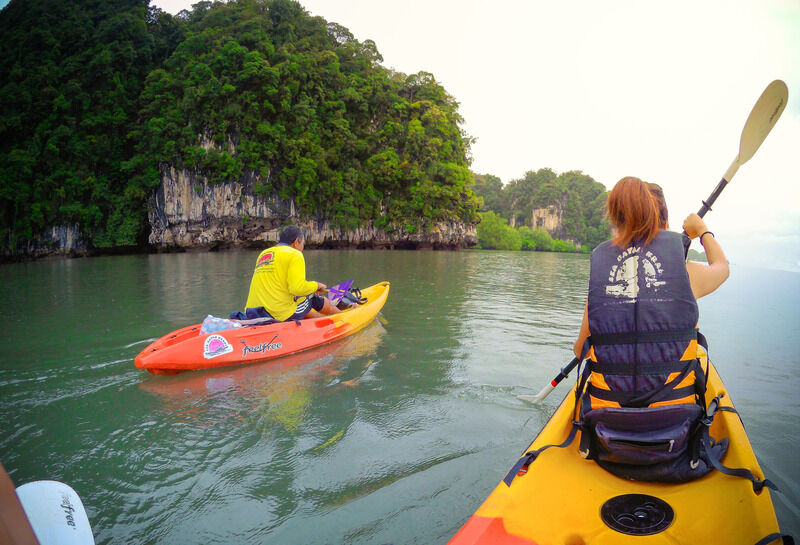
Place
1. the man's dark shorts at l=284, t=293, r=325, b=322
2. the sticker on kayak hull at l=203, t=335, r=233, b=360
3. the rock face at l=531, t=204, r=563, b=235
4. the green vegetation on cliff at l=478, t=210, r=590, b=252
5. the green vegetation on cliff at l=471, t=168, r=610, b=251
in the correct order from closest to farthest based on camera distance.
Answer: the sticker on kayak hull at l=203, t=335, r=233, b=360, the man's dark shorts at l=284, t=293, r=325, b=322, the green vegetation on cliff at l=478, t=210, r=590, b=252, the green vegetation on cliff at l=471, t=168, r=610, b=251, the rock face at l=531, t=204, r=563, b=235

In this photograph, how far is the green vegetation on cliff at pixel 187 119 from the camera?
1056 inches

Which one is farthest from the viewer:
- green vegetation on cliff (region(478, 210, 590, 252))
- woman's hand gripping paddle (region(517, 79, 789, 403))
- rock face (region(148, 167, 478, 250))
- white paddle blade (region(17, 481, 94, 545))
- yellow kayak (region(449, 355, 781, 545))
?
green vegetation on cliff (region(478, 210, 590, 252))

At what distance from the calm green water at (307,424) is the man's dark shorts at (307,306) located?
607 mm

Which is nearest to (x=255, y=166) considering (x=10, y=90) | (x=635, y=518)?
(x=10, y=90)

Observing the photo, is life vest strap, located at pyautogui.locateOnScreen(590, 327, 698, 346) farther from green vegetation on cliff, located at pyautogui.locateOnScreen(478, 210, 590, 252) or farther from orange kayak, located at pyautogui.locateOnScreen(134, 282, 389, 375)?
green vegetation on cliff, located at pyautogui.locateOnScreen(478, 210, 590, 252)

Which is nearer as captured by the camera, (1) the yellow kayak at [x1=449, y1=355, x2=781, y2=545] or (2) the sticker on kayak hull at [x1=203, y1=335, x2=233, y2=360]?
(1) the yellow kayak at [x1=449, y1=355, x2=781, y2=545]

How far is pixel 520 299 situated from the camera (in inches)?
411

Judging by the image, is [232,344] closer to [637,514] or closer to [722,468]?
[637,514]

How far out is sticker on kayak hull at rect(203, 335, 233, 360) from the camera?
4748 millimetres

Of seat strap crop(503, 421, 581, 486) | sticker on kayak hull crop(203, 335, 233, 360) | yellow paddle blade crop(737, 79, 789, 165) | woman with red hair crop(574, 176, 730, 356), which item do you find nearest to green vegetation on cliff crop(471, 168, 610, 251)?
yellow paddle blade crop(737, 79, 789, 165)

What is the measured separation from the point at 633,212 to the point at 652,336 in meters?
0.57

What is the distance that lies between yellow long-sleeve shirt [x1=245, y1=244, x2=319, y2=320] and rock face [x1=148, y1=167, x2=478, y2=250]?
27.4 meters

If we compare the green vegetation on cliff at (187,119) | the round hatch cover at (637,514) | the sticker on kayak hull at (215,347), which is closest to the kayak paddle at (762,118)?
the round hatch cover at (637,514)

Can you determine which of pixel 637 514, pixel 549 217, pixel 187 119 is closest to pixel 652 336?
pixel 637 514
